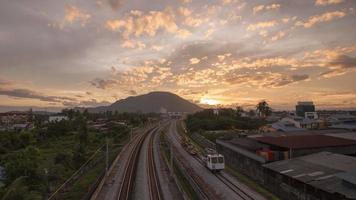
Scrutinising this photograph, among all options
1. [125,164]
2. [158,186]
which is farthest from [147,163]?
[158,186]

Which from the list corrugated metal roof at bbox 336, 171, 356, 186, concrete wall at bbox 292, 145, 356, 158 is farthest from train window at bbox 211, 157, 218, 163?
corrugated metal roof at bbox 336, 171, 356, 186

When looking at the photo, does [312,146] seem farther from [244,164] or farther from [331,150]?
[244,164]

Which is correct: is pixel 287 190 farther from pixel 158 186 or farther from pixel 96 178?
pixel 96 178

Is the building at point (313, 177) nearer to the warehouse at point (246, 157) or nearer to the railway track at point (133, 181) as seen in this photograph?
the warehouse at point (246, 157)

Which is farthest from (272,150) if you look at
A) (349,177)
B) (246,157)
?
(349,177)

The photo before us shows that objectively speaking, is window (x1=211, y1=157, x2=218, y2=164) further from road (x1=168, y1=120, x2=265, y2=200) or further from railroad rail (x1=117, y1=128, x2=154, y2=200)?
railroad rail (x1=117, y1=128, x2=154, y2=200)

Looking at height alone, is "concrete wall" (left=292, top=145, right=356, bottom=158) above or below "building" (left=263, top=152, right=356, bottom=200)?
above

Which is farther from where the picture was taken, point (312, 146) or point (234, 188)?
point (312, 146)

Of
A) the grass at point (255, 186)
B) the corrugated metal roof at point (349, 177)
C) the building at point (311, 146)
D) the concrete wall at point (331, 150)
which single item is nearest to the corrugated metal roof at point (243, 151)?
the grass at point (255, 186)
